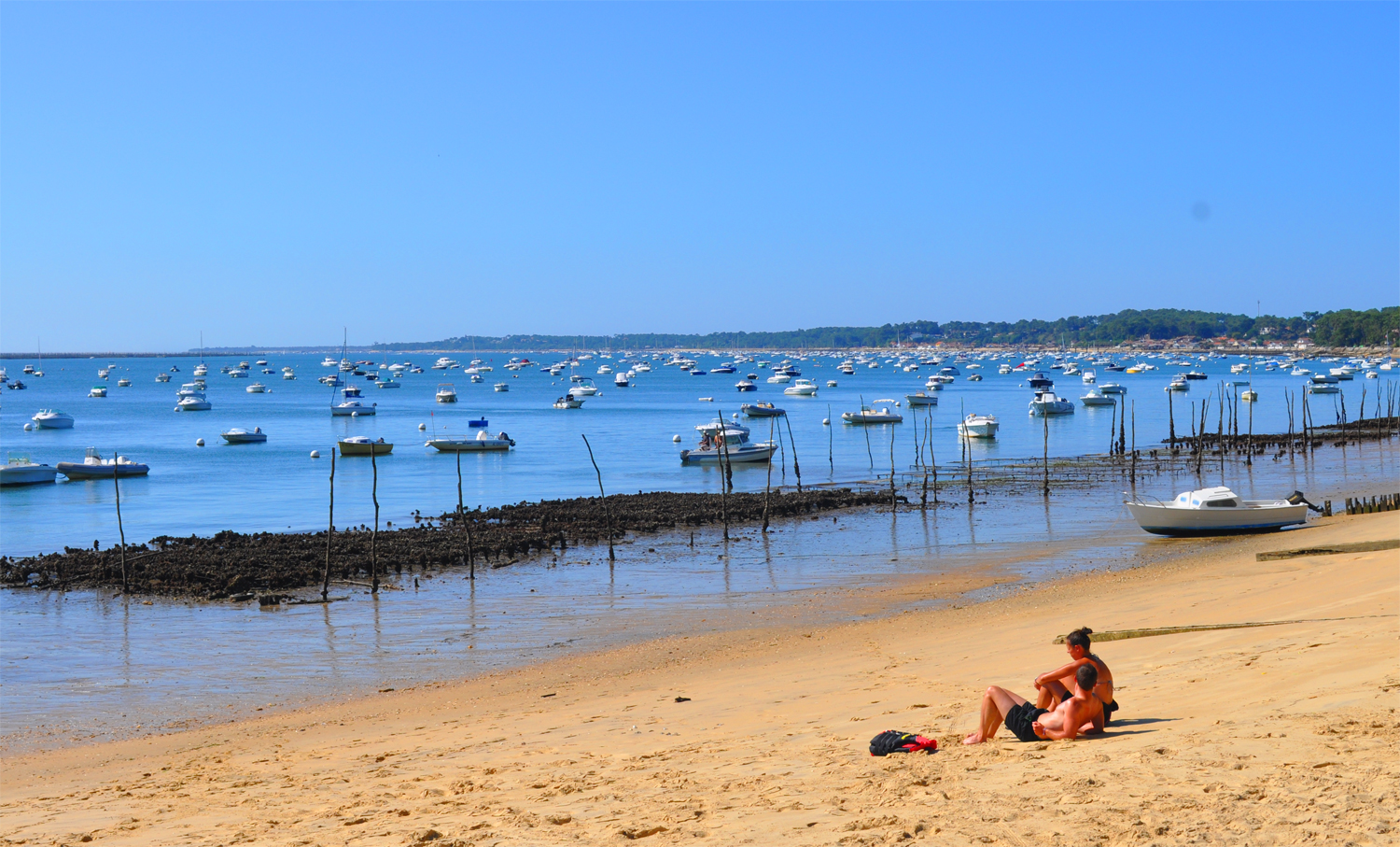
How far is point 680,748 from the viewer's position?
11.0 m

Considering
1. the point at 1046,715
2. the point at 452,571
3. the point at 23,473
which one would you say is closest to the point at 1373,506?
the point at 452,571

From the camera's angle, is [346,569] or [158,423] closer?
[346,569]

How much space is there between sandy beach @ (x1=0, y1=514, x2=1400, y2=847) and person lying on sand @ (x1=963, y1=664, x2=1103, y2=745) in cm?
21

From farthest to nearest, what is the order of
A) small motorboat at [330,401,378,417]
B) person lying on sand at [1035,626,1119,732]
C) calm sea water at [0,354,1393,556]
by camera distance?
small motorboat at [330,401,378,417] → calm sea water at [0,354,1393,556] → person lying on sand at [1035,626,1119,732]

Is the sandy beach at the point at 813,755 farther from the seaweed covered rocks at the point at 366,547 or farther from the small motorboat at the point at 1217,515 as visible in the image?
the small motorboat at the point at 1217,515

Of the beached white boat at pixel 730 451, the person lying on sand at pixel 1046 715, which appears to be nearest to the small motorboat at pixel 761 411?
the beached white boat at pixel 730 451

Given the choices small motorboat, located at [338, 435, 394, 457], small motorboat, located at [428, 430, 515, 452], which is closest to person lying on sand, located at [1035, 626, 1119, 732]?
small motorboat, located at [428, 430, 515, 452]

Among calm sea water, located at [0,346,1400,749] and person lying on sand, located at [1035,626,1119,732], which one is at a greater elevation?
person lying on sand, located at [1035,626,1119,732]

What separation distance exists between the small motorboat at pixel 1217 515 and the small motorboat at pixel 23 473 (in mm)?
47576

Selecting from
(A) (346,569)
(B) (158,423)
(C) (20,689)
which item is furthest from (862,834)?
(B) (158,423)

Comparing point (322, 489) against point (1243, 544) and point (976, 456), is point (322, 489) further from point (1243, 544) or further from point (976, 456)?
point (1243, 544)

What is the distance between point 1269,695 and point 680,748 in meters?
5.37

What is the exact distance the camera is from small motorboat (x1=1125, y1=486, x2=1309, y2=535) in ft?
101

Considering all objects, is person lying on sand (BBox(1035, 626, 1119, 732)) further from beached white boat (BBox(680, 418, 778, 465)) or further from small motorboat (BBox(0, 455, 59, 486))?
small motorboat (BBox(0, 455, 59, 486))
